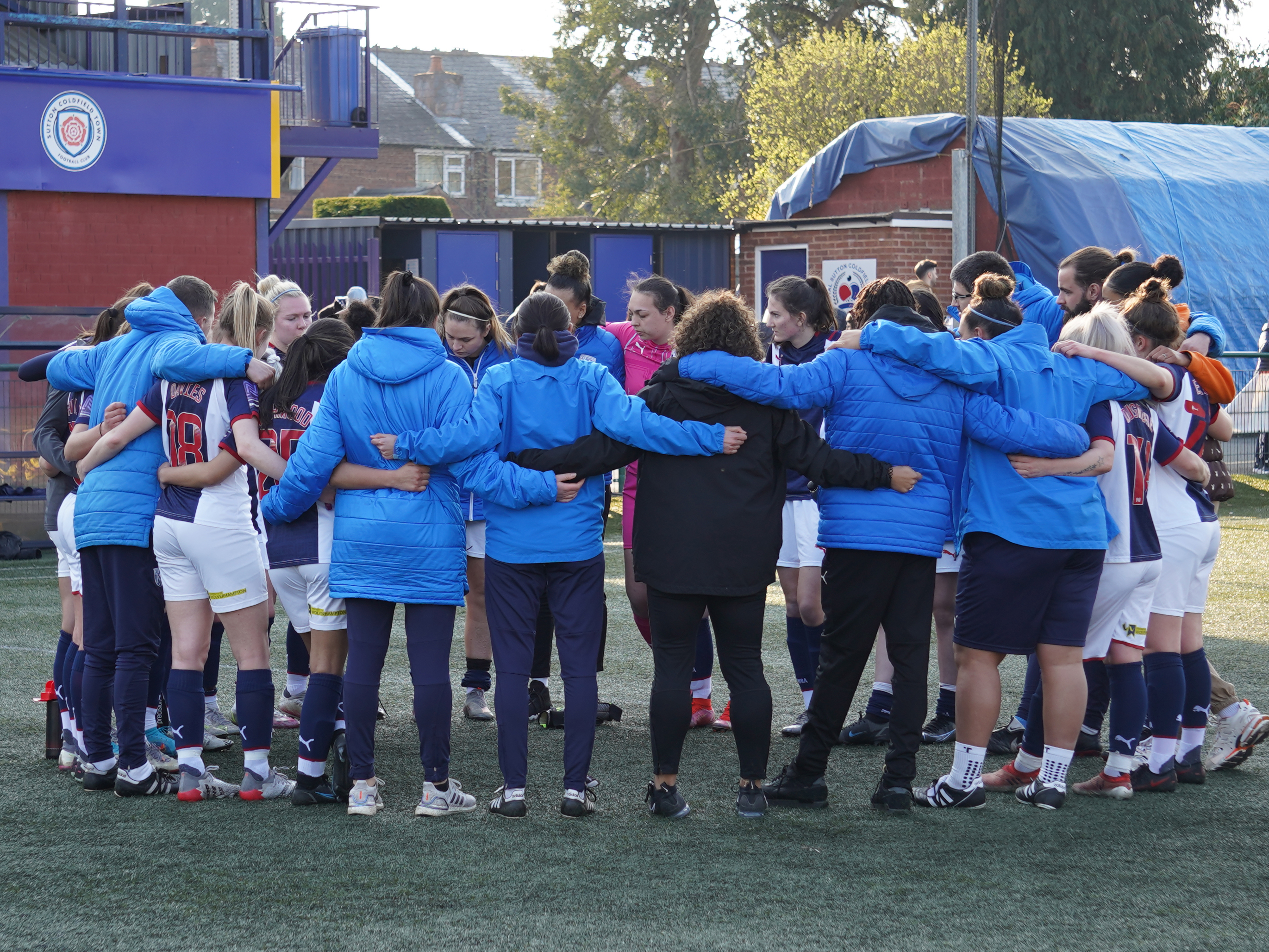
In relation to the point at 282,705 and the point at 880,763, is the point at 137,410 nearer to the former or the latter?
the point at 282,705

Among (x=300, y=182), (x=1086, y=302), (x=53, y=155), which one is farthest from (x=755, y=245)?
(x=300, y=182)

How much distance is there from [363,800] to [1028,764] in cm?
237

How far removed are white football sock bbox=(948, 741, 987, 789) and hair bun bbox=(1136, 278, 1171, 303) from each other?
1707mm

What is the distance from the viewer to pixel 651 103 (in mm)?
44625

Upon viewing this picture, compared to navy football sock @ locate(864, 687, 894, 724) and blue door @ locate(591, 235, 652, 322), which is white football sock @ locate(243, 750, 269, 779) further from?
blue door @ locate(591, 235, 652, 322)

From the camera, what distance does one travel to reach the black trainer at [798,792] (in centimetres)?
491

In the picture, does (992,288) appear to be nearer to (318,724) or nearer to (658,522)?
(658,522)

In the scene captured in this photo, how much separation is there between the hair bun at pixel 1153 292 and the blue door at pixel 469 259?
1491 centimetres

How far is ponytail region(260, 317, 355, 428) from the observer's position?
16.2 ft

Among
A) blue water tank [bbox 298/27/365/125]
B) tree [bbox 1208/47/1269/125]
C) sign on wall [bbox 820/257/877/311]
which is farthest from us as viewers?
tree [bbox 1208/47/1269/125]

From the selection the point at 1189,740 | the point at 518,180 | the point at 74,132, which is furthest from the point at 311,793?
the point at 518,180

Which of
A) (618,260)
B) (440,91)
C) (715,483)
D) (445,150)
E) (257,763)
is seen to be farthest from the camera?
(440,91)

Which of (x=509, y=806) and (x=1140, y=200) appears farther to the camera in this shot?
(x=1140, y=200)

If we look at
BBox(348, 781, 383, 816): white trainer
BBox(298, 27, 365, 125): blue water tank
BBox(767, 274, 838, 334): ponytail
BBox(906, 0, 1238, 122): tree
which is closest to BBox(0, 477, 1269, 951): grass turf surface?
BBox(348, 781, 383, 816): white trainer
